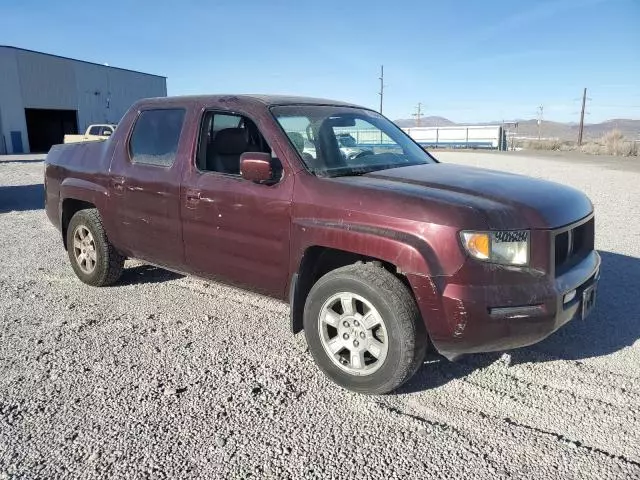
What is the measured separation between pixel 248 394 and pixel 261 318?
4.31ft

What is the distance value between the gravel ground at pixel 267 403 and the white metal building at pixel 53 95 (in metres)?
35.6

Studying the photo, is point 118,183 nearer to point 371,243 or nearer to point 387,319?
point 371,243

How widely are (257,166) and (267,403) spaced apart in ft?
5.00

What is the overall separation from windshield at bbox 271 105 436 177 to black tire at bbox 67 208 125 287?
232 centimetres

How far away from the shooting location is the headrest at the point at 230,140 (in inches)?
165

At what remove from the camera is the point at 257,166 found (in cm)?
346

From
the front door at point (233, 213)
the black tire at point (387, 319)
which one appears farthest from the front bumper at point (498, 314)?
the front door at point (233, 213)

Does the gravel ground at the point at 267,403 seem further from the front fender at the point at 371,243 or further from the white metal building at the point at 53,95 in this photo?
the white metal building at the point at 53,95

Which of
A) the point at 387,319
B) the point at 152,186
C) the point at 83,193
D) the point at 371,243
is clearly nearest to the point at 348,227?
the point at 371,243

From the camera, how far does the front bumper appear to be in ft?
9.45

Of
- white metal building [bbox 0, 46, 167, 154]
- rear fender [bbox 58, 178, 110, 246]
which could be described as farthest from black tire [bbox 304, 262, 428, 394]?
white metal building [bbox 0, 46, 167, 154]

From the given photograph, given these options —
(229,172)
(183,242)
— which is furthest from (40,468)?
(229,172)

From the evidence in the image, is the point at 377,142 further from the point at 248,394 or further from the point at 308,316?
the point at 248,394

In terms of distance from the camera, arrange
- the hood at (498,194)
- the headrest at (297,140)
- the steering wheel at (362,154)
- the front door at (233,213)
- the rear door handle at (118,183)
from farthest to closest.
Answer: the rear door handle at (118,183), the steering wheel at (362,154), the headrest at (297,140), the front door at (233,213), the hood at (498,194)
